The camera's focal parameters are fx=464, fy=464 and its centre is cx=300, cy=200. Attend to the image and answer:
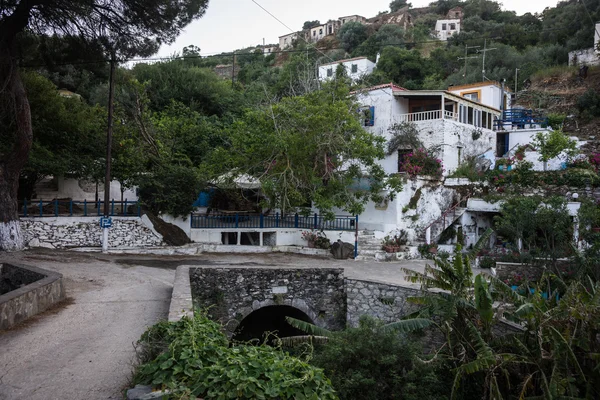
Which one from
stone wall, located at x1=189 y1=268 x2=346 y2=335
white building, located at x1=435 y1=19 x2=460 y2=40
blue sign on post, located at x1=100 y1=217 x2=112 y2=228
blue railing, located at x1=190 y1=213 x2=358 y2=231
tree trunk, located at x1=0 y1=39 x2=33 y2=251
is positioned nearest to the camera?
stone wall, located at x1=189 y1=268 x2=346 y2=335

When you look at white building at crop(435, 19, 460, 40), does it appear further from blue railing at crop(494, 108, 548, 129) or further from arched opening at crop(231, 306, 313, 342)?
arched opening at crop(231, 306, 313, 342)

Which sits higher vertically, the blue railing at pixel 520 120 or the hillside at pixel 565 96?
the hillside at pixel 565 96

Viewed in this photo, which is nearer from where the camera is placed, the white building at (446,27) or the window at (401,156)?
the window at (401,156)

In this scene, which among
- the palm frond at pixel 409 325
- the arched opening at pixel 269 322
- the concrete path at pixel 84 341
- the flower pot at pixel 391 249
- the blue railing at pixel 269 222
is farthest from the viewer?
the blue railing at pixel 269 222

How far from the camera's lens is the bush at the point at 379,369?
8.84 meters

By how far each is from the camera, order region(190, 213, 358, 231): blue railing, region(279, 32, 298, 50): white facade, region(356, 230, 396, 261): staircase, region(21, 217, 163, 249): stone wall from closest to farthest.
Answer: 1. region(21, 217, 163, 249): stone wall
2. region(356, 230, 396, 261): staircase
3. region(190, 213, 358, 231): blue railing
4. region(279, 32, 298, 50): white facade

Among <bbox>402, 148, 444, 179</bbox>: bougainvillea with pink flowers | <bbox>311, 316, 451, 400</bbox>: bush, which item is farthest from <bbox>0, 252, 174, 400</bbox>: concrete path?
<bbox>402, 148, 444, 179</bbox>: bougainvillea with pink flowers

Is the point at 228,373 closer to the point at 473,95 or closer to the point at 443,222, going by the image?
the point at 443,222

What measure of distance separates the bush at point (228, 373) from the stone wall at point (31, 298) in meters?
4.10

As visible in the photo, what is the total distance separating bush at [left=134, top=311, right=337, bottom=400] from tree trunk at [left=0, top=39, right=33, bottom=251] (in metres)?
13.6

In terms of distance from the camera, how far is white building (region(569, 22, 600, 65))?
38797 mm

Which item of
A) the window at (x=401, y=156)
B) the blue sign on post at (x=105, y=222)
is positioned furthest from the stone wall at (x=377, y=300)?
the window at (x=401, y=156)

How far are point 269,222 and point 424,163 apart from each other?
8.25 metres

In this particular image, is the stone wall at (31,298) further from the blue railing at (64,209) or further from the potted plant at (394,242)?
the potted plant at (394,242)
